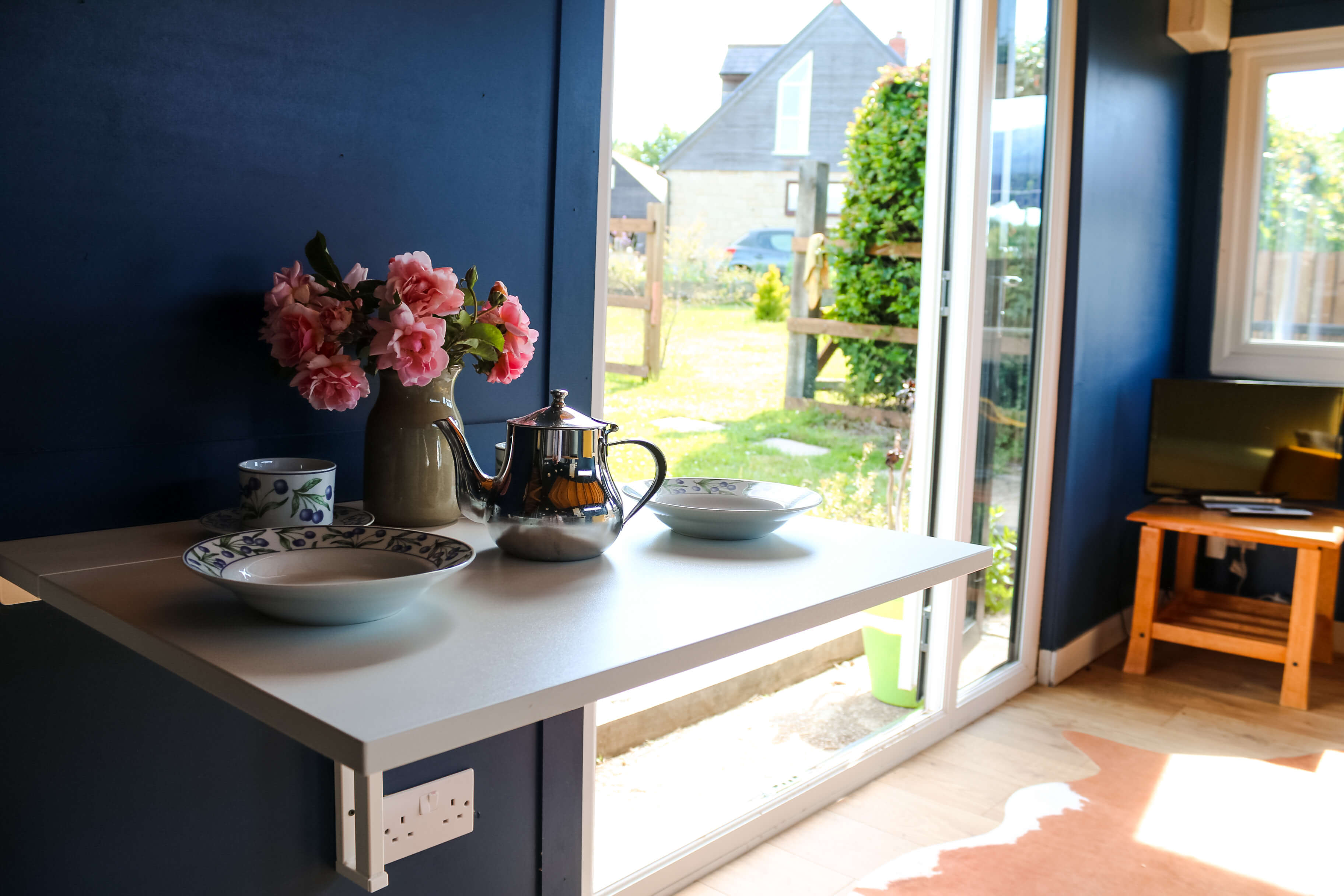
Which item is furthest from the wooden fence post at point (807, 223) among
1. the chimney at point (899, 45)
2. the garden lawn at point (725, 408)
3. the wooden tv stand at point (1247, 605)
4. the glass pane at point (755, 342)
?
the wooden tv stand at point (1247, 605)

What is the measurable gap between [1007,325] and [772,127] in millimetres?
3560

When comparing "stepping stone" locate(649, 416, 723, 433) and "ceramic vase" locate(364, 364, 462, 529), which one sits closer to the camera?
"ceramic vase" locate(364, 364, 462, 529)

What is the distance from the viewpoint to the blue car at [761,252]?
5621 mm

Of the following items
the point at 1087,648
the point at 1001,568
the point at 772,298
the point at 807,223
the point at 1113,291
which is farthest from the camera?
the point at 772,298

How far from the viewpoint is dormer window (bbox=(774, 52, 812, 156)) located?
Answer: 19.4 ft

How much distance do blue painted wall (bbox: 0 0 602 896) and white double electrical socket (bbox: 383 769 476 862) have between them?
0.02m

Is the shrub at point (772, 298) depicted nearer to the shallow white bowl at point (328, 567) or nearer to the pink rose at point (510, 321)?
the pink rose at point (510, 321)

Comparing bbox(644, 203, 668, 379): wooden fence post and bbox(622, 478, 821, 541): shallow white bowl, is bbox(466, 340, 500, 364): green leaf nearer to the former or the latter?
bbox(622, 478, 821, 541): shallow white bowl

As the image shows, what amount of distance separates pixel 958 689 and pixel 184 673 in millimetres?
2349

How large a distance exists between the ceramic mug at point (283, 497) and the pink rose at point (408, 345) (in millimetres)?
131

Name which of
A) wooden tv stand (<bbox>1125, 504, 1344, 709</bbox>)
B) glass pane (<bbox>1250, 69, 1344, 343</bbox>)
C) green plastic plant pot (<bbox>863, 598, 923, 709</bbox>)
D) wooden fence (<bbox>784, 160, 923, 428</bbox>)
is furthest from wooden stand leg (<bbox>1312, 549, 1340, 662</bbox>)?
wooden fence (<bbox>784, 160, 923, 428</bbox>)

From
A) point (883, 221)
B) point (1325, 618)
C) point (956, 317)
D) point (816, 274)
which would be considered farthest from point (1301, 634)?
point (816, 274)

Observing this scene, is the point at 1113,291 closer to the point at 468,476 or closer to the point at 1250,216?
the point at 1250,216

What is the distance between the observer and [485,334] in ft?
3.67
